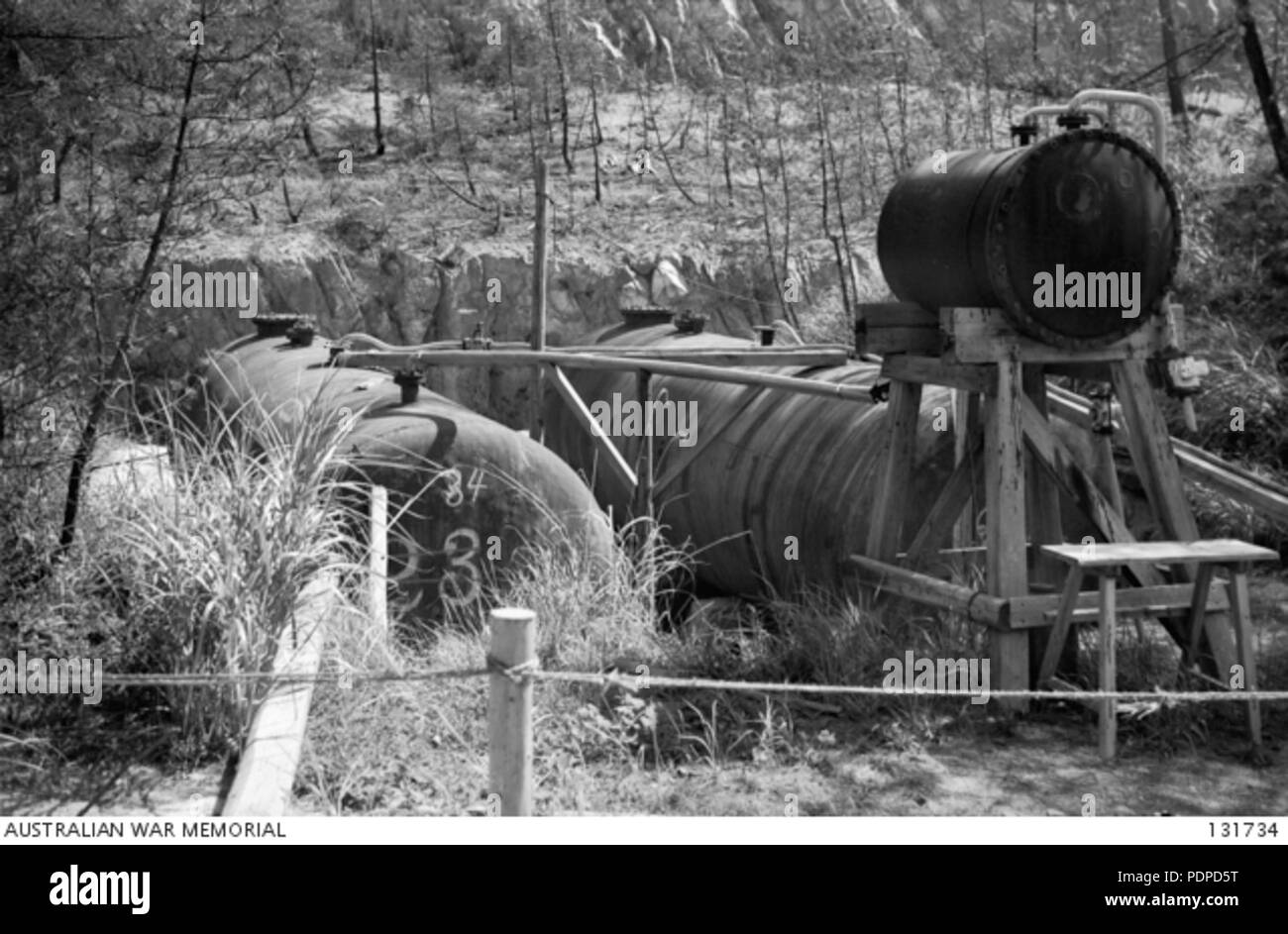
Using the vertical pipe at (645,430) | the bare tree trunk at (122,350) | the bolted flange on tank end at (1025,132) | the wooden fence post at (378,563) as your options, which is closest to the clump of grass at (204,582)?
the bare tree trunk at (122,350)

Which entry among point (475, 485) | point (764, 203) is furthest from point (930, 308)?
point (764, 203)

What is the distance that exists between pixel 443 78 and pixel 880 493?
23295 mm

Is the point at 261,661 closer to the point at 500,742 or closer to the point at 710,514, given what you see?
the point at 500,742

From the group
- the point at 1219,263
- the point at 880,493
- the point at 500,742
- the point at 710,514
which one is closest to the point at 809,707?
the point at 880,493

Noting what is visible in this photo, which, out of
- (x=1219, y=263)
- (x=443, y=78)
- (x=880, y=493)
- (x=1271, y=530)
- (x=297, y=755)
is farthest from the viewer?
(x=443, y=78)

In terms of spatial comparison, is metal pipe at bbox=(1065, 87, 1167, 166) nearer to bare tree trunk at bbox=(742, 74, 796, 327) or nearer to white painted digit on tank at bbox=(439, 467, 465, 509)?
white painted digit on tank at bbox=(439, 467, 465, 509)

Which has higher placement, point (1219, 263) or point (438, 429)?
point (1219, 263)

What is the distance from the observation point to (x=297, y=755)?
5137 millimetres

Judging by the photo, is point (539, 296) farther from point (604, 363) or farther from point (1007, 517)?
point (1007, 517)

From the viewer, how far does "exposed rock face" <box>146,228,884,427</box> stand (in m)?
22.4

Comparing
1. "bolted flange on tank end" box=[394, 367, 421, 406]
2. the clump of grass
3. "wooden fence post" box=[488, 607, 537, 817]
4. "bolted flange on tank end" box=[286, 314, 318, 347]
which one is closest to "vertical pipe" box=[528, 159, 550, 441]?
"bolted flange on tank end" box=[286, 314, 318, 347]

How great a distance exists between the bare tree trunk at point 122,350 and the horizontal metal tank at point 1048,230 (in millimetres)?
3473

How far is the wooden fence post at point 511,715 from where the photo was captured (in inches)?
172

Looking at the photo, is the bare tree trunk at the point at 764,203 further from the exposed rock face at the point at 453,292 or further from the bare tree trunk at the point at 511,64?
the bare tree trunk at the point at 511,64
